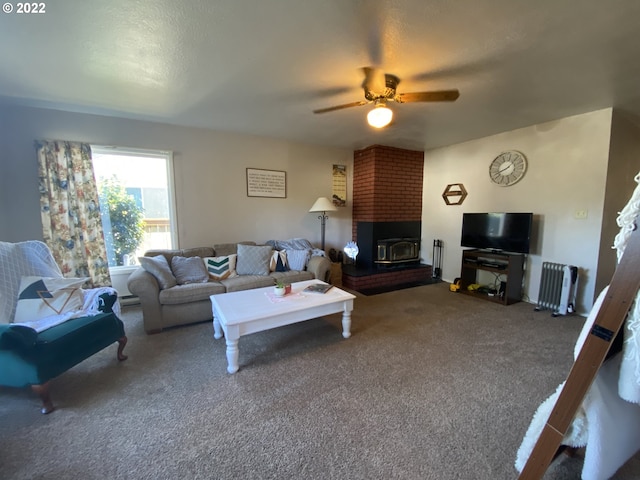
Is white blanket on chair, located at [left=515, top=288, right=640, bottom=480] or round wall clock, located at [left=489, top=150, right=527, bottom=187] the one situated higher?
round wall clock, located at [left=489, top=150, right=527, bottom=187]

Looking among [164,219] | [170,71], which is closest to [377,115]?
[170,71]

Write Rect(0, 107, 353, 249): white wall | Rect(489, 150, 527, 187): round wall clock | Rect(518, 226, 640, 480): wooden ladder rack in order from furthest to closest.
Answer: Rect(489, 150, 527, 187): round wall clock → Rect(0, 107, 353, 249): white wall → Rect(518, 226, 640, 480): wooden ladder rack

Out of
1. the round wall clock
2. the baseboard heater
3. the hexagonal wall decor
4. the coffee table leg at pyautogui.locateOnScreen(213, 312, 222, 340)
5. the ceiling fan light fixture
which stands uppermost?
the ceiling fan light fixture

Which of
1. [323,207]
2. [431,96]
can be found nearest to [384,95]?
[431,96]

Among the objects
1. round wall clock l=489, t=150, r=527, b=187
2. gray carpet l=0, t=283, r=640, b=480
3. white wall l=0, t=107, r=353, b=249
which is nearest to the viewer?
gray carpet l=0, t=283, r=640, b=480

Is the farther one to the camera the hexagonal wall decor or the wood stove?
the wood stove

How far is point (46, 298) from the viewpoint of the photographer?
2055 millimetres

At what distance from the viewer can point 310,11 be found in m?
1.51

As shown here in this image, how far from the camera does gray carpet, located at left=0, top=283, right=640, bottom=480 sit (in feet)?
4.27

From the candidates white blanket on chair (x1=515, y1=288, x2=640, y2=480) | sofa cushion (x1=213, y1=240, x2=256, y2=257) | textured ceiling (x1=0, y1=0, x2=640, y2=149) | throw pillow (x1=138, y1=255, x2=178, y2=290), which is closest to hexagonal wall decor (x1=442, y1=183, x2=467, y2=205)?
textured ceiling (x1=0, y1=0, x2=640, y2=149)

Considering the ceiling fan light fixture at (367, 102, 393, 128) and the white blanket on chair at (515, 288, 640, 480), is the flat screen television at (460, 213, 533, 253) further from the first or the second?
the white blanket on chair at (515, 288, 640, 480)

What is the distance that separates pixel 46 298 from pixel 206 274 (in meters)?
1.39

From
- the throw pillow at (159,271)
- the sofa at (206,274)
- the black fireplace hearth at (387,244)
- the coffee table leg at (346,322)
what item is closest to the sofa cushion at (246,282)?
the sofa at (206,274)

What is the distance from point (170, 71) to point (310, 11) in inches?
53.6
